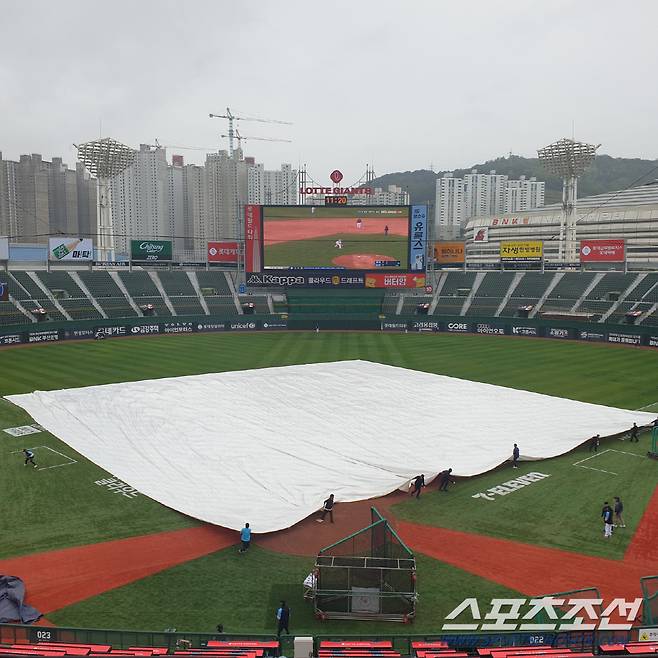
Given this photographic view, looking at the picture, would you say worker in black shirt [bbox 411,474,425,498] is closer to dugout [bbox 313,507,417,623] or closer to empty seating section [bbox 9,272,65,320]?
dugout [bbox 313,507,417,623]

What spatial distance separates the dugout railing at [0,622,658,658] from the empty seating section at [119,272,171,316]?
218 ft

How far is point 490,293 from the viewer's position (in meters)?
84.9

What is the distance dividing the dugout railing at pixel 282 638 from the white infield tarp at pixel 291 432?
6819mm

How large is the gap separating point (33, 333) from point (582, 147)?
84733mm

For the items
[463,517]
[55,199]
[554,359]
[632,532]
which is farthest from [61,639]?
[55,199]

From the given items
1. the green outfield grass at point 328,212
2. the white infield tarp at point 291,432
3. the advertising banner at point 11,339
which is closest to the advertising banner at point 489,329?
the green outfield grass at point 328,212

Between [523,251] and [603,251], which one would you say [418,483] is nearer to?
[603,251]

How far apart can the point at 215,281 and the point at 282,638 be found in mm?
79851

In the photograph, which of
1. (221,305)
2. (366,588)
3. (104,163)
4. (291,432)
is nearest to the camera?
(366,588)

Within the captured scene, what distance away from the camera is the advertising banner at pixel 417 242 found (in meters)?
76.6

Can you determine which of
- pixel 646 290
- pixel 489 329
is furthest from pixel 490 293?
pixel 646 290

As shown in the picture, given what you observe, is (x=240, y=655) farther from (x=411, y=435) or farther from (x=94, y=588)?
(x=411, y=435)

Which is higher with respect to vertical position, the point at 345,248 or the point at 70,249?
the point at 345,248

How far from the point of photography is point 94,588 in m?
15.8
